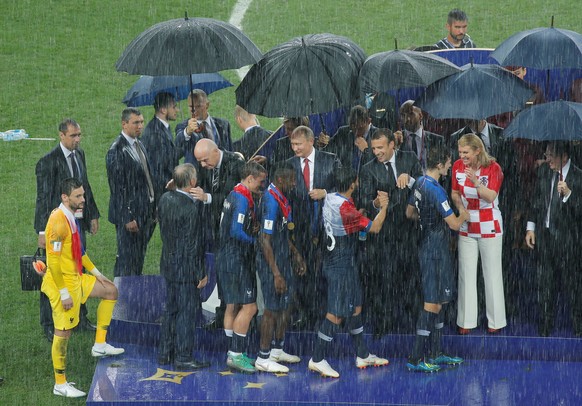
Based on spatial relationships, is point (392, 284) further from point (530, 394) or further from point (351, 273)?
point (530, 394)

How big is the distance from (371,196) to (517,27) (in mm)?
11722

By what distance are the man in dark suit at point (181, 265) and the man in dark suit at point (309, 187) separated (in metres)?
0.82

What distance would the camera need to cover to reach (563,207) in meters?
9.61

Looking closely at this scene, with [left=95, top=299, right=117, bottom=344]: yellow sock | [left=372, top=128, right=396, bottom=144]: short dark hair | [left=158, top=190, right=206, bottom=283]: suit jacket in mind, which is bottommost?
[left=95, top=299, right=117, bottom=344]: yellow sock

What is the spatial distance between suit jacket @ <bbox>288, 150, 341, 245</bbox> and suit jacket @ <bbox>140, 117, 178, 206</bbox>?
211cm

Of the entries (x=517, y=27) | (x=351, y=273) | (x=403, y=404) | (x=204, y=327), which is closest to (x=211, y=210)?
(x=204, y=327)

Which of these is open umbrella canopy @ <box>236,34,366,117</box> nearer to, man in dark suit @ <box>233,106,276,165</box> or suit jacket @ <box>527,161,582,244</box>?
man in dark suit @ <box>233,106,276,165</box>

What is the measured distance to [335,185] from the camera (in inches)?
366

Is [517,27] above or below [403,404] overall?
above

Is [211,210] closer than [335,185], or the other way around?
[335,185]

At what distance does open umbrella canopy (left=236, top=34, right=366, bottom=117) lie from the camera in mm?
9688

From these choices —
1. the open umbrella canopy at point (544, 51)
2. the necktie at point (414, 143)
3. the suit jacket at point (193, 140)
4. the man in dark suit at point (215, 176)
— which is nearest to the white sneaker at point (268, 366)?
the man in dark suit at point (215, 176)

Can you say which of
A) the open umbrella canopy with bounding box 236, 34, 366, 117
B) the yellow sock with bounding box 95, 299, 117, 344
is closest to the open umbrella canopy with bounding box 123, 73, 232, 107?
Answer: the open umbrella canopy with bounding box 236, 34, 366, 117

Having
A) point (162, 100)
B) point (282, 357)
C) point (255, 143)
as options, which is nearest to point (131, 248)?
point (162, 100)
